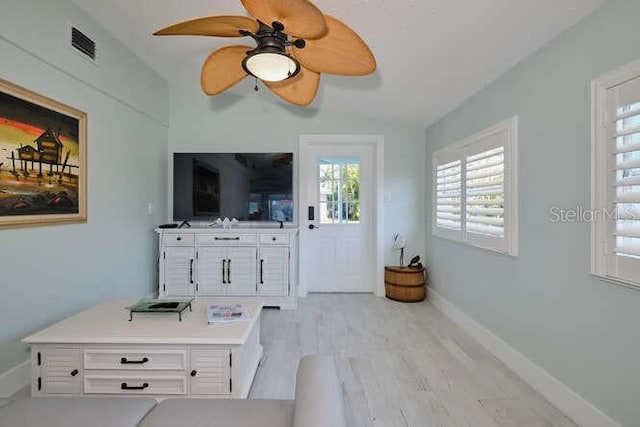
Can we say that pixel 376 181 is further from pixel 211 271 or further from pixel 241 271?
pixel 211 271

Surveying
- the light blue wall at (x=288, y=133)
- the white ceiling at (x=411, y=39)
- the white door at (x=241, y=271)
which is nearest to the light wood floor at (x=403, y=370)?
the white door at (x=241, y=271)

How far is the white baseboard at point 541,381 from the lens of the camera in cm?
165

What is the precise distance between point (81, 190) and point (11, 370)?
4.23 feet

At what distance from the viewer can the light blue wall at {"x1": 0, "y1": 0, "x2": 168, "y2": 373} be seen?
202 cm

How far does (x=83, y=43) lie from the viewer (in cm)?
254

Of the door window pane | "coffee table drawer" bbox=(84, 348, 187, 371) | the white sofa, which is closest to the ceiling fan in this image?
the white sofa

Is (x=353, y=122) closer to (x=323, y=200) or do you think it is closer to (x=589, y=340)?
(x=323, y=200)

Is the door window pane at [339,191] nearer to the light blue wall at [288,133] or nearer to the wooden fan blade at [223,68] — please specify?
the light blue wall at [288,133]

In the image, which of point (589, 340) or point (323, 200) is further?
point (323, 200)

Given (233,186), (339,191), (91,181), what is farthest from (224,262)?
(339,191)

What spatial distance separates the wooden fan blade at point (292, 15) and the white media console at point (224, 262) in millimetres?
2469

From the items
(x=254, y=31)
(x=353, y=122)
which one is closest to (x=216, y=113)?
(x=353, y=122)

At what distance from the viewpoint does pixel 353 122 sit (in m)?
4.16

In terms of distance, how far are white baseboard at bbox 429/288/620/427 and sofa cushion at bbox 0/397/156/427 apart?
2.09m
